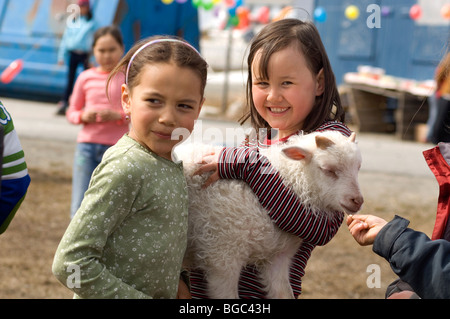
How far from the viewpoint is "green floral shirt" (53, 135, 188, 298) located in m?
Answer: 1.60

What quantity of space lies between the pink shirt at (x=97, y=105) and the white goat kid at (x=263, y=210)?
2592 mm

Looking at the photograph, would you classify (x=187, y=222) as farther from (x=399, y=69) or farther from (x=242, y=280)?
(x=399, y=69)

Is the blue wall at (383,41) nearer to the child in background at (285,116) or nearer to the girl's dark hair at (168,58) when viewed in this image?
the child in background at (285,116)

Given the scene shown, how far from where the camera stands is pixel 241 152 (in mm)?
1911

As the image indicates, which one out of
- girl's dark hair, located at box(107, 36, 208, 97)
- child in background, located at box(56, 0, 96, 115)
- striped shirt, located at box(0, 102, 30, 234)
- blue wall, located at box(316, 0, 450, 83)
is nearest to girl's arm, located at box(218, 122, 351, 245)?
girl's dark hair, located at box(107, 36, 208, 97)

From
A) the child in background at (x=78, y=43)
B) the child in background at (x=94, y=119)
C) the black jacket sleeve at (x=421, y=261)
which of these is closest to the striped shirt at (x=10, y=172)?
the black jacket sleeve at (x=421, y=261)

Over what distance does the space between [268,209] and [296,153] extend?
0.20 metres

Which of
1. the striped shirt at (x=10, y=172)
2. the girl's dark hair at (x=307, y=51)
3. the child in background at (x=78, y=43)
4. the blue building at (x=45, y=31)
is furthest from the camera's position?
the blue building at (x=45, y=31)

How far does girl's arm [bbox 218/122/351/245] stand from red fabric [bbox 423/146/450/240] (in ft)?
1.04

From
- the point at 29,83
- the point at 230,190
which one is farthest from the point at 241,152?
the point at 29,83

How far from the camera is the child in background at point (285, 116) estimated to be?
6.12 feet

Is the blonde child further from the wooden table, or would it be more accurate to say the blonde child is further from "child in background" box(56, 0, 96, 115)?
the wooden table

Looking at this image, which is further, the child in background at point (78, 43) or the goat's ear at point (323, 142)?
the child in background at point (78, 43)

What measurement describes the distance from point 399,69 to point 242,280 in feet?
39.5
